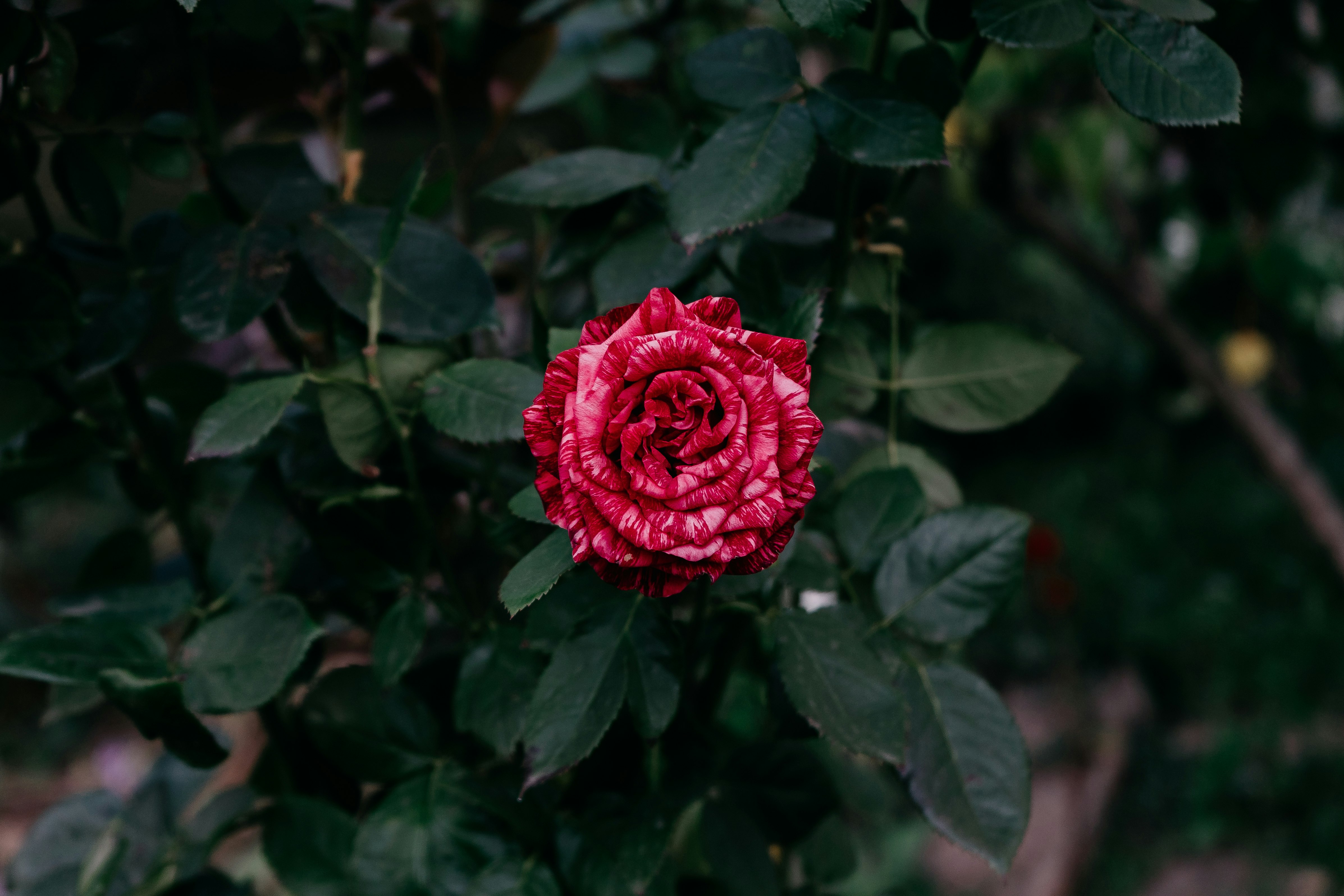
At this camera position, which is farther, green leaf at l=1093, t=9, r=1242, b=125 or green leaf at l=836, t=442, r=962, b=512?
green leaf at l=836, t=442, r=962, b=512

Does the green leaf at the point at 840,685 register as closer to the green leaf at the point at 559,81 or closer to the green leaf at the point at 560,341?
the green leaf at the point at 560,341

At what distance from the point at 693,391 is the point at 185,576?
406 mm

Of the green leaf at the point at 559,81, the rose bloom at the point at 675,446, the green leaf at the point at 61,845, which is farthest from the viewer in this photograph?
the green leaf at the point at 559,81

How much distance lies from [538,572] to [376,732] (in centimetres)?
22

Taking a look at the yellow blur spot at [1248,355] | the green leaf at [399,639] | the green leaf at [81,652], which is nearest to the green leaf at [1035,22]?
the green leaf at [399,639]

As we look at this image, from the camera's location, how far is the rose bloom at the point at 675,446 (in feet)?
0.85

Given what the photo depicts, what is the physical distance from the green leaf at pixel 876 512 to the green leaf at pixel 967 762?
0.06 meters

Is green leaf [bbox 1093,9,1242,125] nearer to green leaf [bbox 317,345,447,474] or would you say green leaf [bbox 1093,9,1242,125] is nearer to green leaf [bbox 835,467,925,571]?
green leaf [bbox 835,467,925,571]

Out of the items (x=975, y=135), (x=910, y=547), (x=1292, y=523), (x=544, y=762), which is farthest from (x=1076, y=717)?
(x=544, y=762)

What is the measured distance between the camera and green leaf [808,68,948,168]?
1.06 ft

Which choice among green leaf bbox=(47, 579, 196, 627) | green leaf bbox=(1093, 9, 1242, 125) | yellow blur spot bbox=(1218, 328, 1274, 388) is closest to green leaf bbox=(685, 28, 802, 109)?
green leaf bbox=(1093, 9, 1242, 125)

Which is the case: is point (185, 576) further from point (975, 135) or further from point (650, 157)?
point (975, 135)

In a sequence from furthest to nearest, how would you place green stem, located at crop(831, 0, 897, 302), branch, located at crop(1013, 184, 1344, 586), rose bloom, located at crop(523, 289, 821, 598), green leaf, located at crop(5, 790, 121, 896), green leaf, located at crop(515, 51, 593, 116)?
branch, located at crop(1013, 184, 1344, 586) → green leaf, located at crop(515, 51, 593, 116) → green leaf, located at crop(5, 790, 121, 896) → green stem, located at crop(831, 0, 897, 302) → rose bloom, located at crop(523, 289, 821, 598)

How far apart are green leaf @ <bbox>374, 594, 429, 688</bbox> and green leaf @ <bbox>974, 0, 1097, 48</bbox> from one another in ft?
1.13
